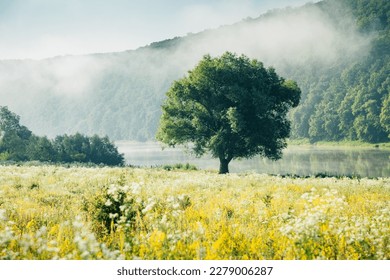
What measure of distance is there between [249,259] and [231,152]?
31.9 meters

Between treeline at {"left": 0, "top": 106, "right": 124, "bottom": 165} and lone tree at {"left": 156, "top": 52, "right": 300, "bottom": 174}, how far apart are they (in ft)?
89.4

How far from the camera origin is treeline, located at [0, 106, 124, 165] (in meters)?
58.2

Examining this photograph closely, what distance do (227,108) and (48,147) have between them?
1395 inches

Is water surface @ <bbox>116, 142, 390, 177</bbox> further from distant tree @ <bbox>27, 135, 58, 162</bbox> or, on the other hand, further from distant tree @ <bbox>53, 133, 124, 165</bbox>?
distant tree @ <bbox>27, 135, 58, 162</bbox>

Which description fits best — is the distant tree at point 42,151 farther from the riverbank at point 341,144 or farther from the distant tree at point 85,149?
the riverbank at point 341,144

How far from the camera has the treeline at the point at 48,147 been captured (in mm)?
58250

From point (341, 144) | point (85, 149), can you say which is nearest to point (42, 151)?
point (85, 149)

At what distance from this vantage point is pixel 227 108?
37500 mm

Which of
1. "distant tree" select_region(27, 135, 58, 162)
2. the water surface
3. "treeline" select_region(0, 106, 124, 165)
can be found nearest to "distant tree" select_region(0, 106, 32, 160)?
"treeline" select_region(0, 106, 124, 165)

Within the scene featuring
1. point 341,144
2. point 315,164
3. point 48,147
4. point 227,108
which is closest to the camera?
point 227,108

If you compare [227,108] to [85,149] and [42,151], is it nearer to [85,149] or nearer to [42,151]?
[42,151]

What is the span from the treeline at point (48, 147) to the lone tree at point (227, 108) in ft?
89.4

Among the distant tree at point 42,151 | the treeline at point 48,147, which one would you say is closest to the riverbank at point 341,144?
the treeline at point 48,147

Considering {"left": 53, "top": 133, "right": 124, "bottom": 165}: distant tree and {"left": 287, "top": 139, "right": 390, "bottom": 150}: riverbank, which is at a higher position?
{"left": 53, "top": 133, "right": 124, "bottom": 165}: distant tree
